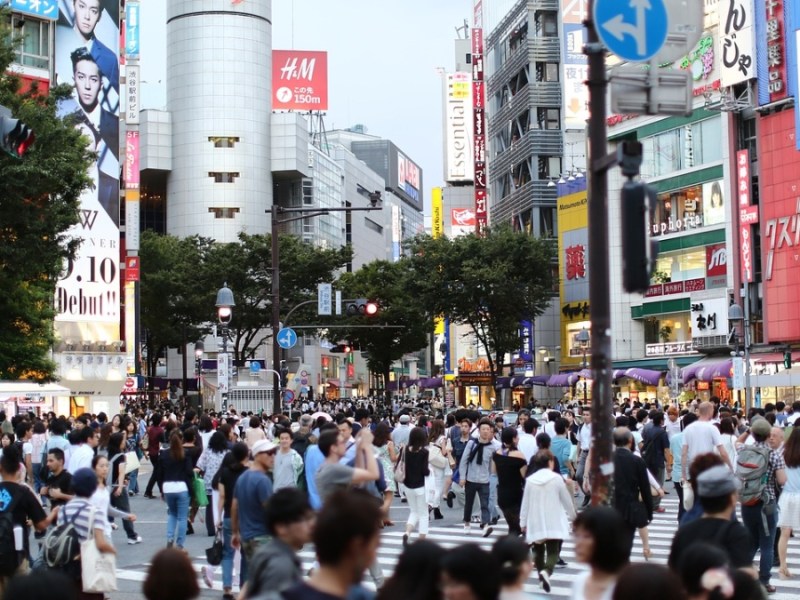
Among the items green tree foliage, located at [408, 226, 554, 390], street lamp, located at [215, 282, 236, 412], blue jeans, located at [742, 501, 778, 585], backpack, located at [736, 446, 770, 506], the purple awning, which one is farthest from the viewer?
green tree foliage, located at [408, 226, 554, 390]

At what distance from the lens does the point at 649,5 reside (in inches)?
371

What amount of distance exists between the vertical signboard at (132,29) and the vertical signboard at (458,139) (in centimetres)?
2414

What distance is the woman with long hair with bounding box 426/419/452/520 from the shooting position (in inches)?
732

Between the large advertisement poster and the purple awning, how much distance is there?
24.2 metres

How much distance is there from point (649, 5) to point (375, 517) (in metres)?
5.73

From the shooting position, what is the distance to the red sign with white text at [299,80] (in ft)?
363

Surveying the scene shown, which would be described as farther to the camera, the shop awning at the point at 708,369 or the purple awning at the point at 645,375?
the purple awning at the point at 645,375

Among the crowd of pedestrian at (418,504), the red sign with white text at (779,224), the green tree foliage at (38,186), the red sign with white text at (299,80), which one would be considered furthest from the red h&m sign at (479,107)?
the crowd of pedestrian at (418,504)

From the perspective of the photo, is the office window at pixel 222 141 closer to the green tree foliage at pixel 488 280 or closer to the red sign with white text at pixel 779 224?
the green tree foliage at pixel 488 280

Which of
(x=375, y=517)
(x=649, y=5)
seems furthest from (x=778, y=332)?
(x=375, y=517)

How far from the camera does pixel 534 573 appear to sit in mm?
15078

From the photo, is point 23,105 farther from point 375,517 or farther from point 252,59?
point 252,59

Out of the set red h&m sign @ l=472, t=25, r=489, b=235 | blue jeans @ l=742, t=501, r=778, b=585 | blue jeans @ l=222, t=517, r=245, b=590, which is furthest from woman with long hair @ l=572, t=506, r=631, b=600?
red h&m sign @ l=472, t=25, r=489, b=235

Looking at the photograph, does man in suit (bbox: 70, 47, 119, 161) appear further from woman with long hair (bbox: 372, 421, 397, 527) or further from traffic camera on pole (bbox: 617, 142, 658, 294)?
traffic camera on pole (bbox: 617, 142, 658, 294)
